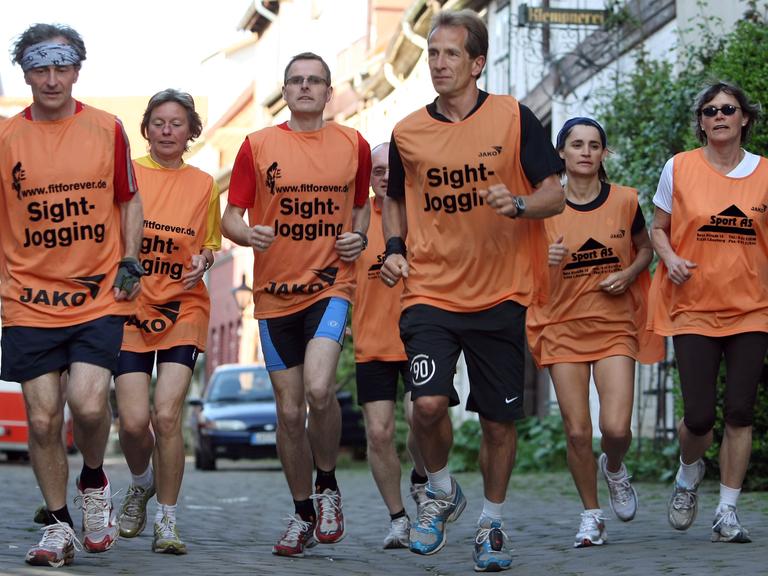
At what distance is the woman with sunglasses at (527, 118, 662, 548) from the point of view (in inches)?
348

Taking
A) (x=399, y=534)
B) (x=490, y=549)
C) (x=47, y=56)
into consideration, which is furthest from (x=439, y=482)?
(x=47, y=56)

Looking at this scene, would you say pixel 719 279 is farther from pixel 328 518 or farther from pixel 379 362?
pixel 328 518

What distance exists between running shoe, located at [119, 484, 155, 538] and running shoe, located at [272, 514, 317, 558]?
94cm

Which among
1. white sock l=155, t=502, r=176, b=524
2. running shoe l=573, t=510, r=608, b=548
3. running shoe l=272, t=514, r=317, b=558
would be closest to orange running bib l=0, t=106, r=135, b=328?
white sock l=155, t=502, r=176, b=524

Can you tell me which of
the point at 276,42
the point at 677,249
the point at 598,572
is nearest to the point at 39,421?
the point at 598,572

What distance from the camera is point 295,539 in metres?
8.42

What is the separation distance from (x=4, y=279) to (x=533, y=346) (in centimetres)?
Result: 288

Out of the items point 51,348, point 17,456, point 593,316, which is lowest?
point 17,456

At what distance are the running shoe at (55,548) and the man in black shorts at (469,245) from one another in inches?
57.9

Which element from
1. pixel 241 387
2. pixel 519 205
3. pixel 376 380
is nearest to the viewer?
pixel 519 205

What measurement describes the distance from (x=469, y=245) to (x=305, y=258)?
3.70 ft

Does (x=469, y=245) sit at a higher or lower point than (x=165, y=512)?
higher

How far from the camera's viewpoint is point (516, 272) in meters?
7.64

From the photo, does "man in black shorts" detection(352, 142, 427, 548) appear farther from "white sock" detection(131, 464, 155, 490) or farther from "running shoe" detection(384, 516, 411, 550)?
"white sock" detection(131, 464, 155, 490)
